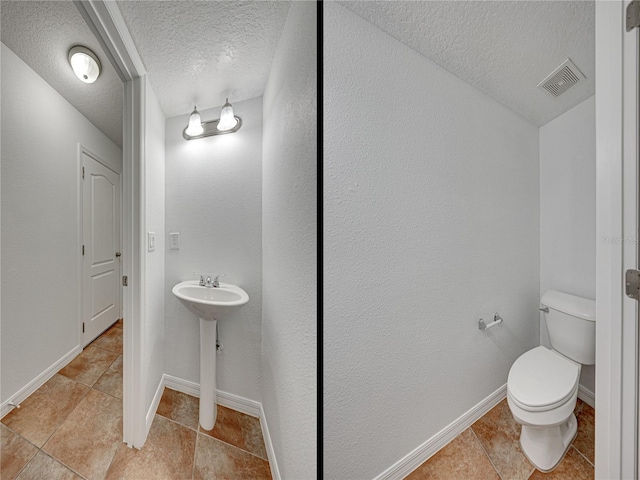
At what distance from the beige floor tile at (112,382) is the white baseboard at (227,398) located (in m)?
0.42

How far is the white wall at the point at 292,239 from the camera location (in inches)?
18.7

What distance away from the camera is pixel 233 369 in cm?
88

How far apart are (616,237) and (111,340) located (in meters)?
2.44

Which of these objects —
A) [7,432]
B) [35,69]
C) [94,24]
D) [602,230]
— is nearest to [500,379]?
[602,230]

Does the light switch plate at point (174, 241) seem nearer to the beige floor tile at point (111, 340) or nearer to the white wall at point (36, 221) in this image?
the white wall at point (36, 221)

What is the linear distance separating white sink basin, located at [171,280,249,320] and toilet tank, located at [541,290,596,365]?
4.41 feet

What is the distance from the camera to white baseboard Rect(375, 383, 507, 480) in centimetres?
81

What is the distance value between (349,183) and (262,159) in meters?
0.30

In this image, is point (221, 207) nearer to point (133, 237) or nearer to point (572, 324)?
point (133, 237)

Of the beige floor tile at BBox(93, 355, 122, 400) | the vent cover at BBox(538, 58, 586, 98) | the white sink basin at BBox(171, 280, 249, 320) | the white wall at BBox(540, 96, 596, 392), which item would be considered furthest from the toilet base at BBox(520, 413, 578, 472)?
the beige floor tile at BBox(93, 355, 122, 400)

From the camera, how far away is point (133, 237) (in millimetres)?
838

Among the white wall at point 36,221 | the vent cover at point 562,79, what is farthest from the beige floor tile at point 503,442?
the white wall at point 36,221

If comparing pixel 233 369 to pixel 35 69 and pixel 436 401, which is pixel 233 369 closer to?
pixel 436 401

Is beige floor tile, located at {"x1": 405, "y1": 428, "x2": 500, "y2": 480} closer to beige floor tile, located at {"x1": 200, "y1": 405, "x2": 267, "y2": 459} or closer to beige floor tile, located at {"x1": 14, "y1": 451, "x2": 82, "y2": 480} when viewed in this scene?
beige floor tile, located at {"x1": 200, "y1": 405, "x2": 267, "y2": 459}
